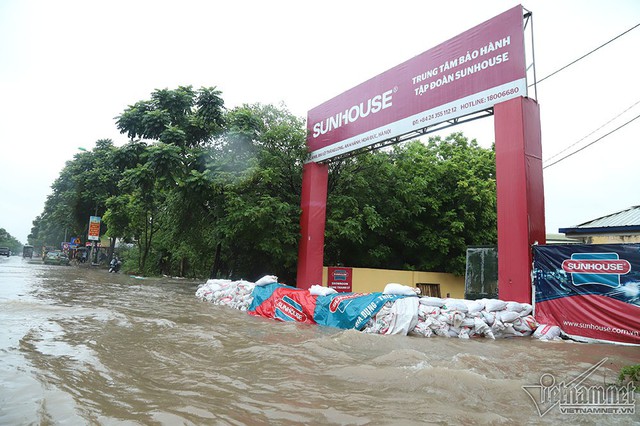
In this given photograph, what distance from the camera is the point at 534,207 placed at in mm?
8141

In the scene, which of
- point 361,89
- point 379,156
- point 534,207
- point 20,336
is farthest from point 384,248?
point 20,336

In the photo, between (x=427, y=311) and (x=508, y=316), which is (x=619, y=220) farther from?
(x=427, y=311)

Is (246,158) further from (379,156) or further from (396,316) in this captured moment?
(396,316)

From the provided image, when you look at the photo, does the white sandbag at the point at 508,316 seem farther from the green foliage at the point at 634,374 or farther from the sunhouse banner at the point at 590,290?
the green foliage at the point at 634,374

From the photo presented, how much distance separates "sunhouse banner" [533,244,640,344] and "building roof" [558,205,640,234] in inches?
207

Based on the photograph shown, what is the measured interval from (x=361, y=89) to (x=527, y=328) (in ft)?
29.3

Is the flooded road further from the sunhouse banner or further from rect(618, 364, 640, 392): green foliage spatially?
the sunhouse banner

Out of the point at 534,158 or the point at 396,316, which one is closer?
the point at 396,316

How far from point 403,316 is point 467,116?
5738 mm

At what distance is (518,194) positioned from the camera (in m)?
8.16

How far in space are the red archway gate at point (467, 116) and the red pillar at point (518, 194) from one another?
0.02 meters

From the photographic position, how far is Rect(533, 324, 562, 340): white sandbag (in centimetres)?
691

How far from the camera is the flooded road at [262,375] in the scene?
2654 mm

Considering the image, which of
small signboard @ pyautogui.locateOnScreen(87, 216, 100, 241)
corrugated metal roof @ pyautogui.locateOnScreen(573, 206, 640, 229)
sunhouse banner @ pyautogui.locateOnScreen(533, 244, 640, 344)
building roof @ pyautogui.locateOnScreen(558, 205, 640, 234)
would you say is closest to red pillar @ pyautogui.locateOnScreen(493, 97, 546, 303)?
sunhouse banner @ pyautogui.locateOnScreen(533, 244, 640, 344)
